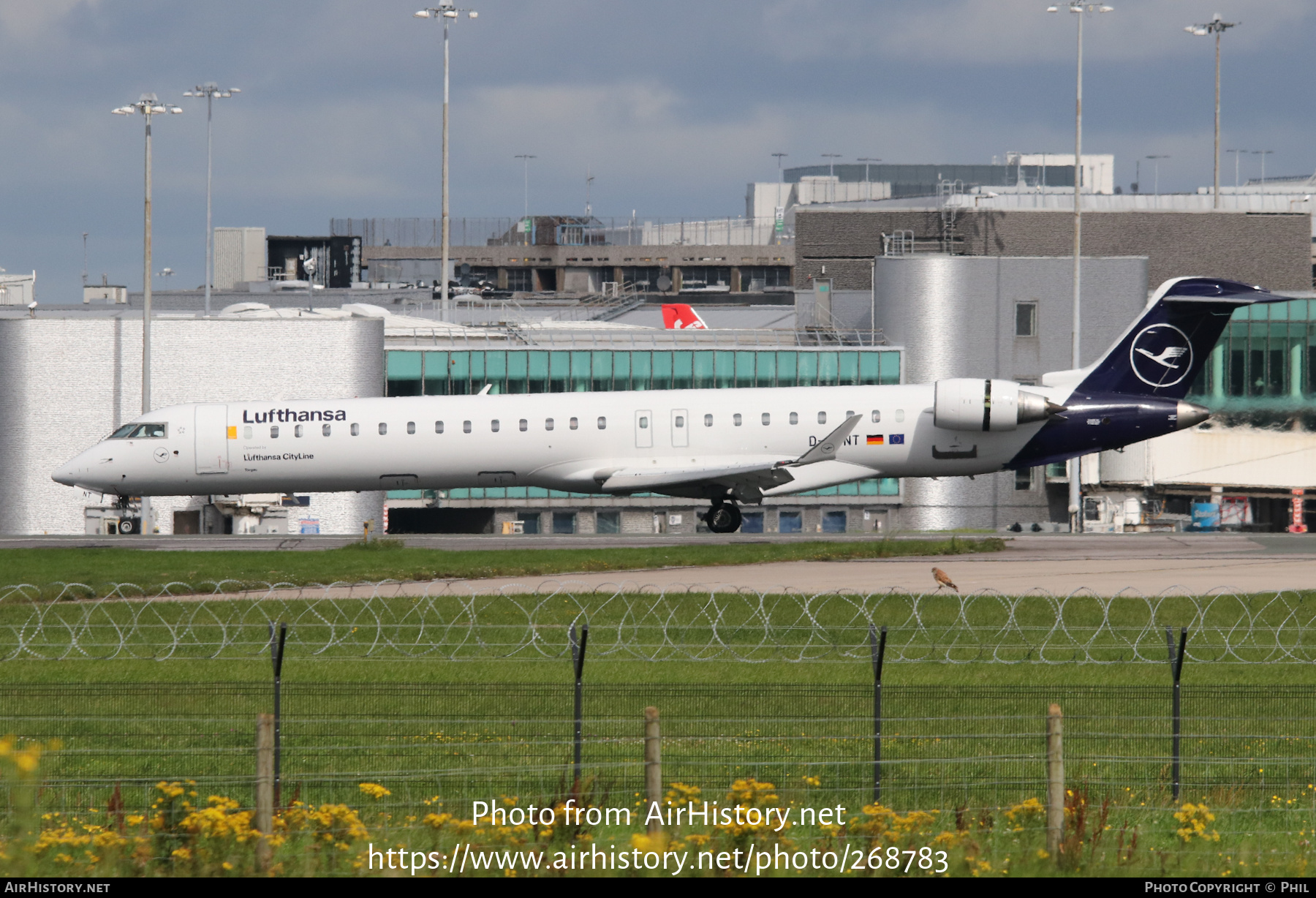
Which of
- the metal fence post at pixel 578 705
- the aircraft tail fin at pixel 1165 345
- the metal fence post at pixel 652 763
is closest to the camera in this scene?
the metal fence post at pixel 652 763

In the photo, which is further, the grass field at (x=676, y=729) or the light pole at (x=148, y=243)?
A: the light pole at (x=148, y=243)

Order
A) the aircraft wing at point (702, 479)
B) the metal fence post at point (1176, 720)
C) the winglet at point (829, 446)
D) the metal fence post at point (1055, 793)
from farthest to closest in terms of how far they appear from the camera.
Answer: the aircraft wing at point (702, 479) → the winglet at point (829, 446) → the metal fence post at point (1176, 720) → the metal fence post at point (1055, 793)

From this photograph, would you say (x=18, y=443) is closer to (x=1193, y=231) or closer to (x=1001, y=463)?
(x=1001, y=463)

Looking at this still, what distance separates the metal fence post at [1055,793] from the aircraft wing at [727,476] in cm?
2698

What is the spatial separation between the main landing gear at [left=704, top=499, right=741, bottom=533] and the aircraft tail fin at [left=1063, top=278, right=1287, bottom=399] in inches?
405

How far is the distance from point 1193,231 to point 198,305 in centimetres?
7549

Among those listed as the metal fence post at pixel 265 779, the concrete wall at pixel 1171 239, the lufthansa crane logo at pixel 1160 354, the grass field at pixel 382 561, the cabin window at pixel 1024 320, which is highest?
the concrete wall at pixel 1171 239

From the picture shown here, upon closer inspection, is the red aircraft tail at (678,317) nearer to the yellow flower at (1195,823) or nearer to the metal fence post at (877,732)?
the metal fence post at (877,732)

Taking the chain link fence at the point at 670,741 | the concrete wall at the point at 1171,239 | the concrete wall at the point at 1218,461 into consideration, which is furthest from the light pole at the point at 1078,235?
the chain link fence at the point at 670,741

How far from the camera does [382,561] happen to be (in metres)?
35.6

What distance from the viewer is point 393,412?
41906mm

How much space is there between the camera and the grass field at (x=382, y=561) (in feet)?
106
